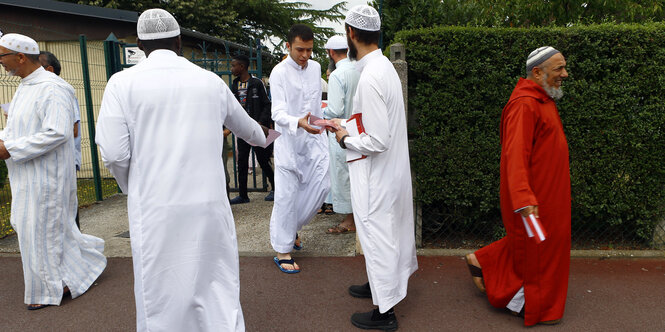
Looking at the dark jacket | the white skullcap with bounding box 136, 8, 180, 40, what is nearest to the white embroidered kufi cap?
the white skullcap with bounding box 136, 8, 180, 40

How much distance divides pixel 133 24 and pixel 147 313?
395 inches

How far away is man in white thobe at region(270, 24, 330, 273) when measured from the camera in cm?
454

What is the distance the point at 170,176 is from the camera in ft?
8.32

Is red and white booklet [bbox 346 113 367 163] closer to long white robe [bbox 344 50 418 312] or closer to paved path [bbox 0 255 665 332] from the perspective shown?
long white robe [bbox 344 50 418 312]

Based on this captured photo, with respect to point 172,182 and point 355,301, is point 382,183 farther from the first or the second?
point 172,182

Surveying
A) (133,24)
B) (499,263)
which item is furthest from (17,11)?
(499,263)

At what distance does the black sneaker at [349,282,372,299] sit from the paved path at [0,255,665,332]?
2.1 inches

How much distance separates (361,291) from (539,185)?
1.66m

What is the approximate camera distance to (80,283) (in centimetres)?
423

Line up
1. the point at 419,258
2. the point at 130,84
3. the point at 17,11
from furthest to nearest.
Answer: the point at 17,11, the point at 419,258, the point at 130,84

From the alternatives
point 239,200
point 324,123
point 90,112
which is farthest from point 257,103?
point 324,123

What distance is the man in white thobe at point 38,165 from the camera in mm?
3750

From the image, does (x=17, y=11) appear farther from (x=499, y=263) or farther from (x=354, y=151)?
(x=499, y=263)

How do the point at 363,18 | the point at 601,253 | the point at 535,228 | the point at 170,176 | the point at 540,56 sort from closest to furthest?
the point at 170,176
the point at 535,228
the point at 363,18
the point at 540,56
the point at 601,253
